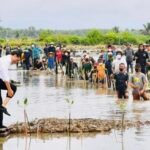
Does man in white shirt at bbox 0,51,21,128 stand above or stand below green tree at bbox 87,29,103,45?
below

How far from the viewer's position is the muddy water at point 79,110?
12.8 m

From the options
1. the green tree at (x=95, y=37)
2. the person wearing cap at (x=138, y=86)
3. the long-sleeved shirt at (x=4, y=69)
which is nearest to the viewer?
the long-sleeved shirt at (x=4, y=69)

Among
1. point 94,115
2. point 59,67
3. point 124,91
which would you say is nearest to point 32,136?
point 94,115

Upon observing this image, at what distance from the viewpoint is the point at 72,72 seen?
36812 mm

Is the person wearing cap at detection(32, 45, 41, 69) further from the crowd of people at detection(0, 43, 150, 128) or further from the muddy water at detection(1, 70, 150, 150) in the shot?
the muddy water at detection(1, 70, 150, 150)

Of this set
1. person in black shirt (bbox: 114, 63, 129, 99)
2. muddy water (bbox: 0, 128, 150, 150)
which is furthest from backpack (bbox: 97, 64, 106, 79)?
muddy water (bbox: 0, 128, 150, 150)

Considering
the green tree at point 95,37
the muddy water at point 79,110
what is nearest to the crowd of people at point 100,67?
the muddy water at point 79,110

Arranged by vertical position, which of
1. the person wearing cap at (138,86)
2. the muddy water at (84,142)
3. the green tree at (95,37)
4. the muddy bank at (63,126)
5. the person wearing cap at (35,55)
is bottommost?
the muddy water at (84,142)

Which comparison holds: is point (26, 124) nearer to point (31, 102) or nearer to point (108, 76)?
point (31, 102)

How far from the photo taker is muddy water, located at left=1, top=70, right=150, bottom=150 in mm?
12766

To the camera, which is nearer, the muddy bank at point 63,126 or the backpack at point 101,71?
the muddy bank at point 63,126

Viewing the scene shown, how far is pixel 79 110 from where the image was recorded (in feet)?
61.3

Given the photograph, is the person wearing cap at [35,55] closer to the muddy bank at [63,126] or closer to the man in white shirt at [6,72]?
the muddy bank at [63,126]

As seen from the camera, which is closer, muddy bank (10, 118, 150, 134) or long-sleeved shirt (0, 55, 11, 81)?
long-sleeved shirt (0, 55, 11, 81)
